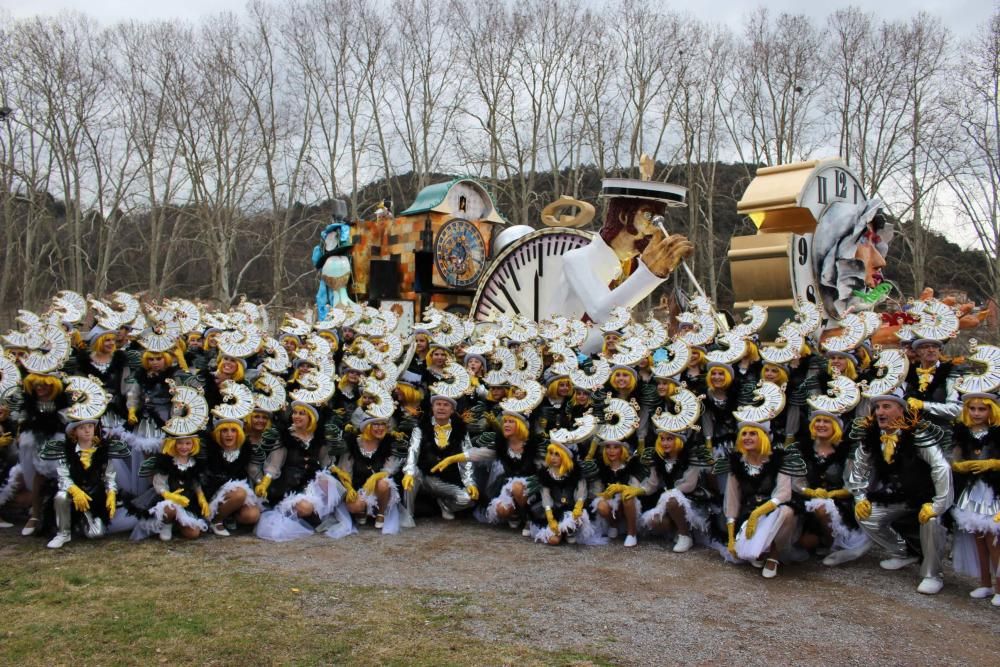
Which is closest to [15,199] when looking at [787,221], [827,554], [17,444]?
[17,444]

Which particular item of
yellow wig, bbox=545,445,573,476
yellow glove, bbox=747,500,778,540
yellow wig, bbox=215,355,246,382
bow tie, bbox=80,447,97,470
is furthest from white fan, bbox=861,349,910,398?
bow tie, bbox=80,447,97,470

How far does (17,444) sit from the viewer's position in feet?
19.3

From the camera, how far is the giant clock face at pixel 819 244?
25.3 feet

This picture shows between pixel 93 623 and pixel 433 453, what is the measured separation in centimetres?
276

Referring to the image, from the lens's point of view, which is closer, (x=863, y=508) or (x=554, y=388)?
(x=863, y=508)

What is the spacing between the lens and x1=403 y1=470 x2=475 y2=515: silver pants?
623 centimetres

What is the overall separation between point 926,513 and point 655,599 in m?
1.53

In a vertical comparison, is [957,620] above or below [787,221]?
below

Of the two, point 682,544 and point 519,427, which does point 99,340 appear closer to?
point 519,427

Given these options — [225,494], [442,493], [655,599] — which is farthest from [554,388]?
[225,494]

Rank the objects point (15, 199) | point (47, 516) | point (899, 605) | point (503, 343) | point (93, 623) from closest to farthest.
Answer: point (93, 623) < point (899, 605) < point (47, 516) < point (503, 343) < point (15, 199)

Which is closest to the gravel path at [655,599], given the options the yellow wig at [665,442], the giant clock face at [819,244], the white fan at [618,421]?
the yellow wig at [665,442]

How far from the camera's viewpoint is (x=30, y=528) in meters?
5.59

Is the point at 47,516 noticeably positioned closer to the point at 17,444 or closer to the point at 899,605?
the point at 17,444
